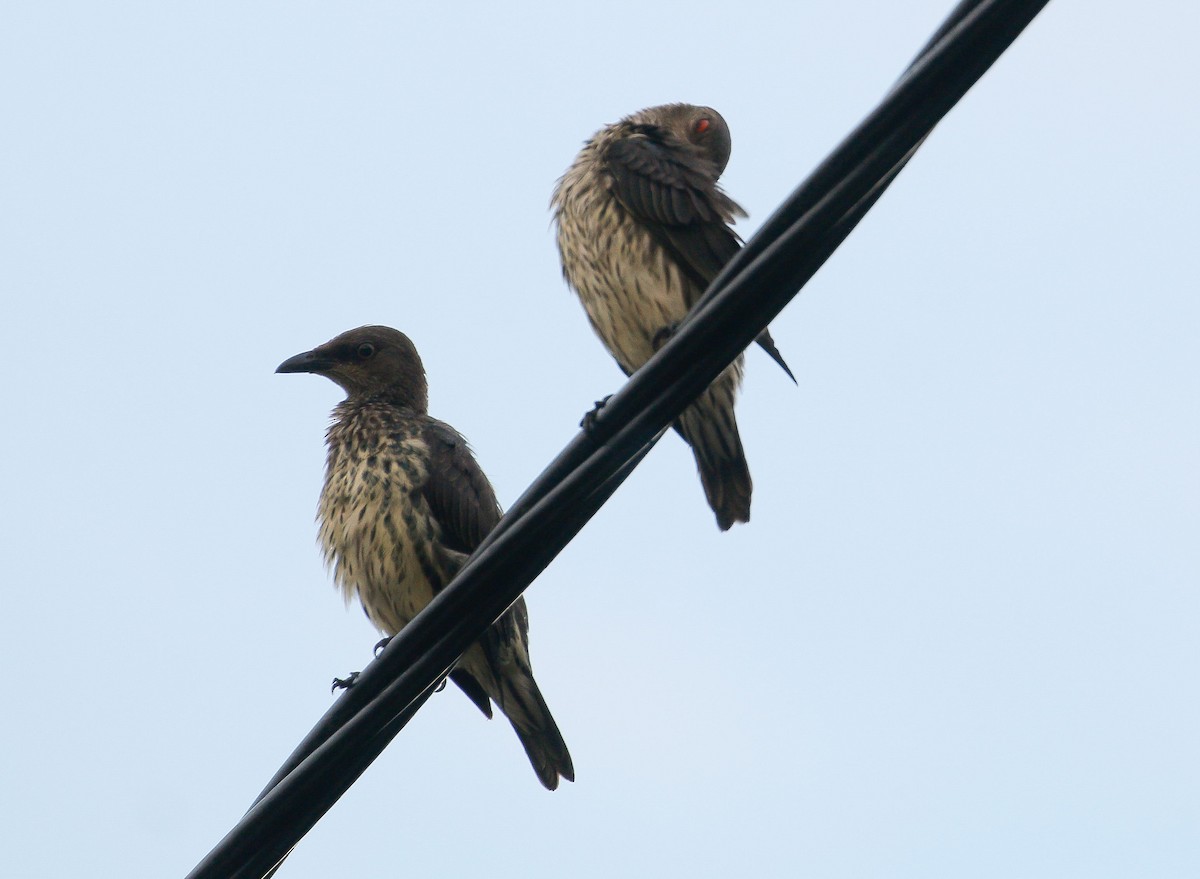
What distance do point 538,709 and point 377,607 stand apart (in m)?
0.80

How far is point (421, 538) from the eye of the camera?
607cm

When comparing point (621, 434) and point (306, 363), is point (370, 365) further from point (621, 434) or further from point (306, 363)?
point (621, 434)

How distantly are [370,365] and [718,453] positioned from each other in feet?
5.99

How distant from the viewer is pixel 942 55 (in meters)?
2.47

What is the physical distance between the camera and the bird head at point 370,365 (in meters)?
7.02

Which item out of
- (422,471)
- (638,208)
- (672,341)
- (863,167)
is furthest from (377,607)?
(863,167)

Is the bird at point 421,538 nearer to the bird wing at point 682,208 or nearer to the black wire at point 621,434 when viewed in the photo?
the bird wing at point 682,208

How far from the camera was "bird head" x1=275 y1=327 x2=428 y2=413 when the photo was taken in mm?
7023

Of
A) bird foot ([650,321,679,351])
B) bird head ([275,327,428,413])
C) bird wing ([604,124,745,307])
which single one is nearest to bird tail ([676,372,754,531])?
bird foot ([650,321,679,351])

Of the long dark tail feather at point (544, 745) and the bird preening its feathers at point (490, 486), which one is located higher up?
the bird preening its feathers at point (490, 486)

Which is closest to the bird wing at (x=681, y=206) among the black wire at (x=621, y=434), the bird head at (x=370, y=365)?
the bird head at (x=370, y=365)

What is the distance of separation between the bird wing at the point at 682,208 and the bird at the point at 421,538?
47.0 inches

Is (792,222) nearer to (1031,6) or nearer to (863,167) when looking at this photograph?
(863,167)

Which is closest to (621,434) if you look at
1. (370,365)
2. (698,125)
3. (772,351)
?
(772,351)
